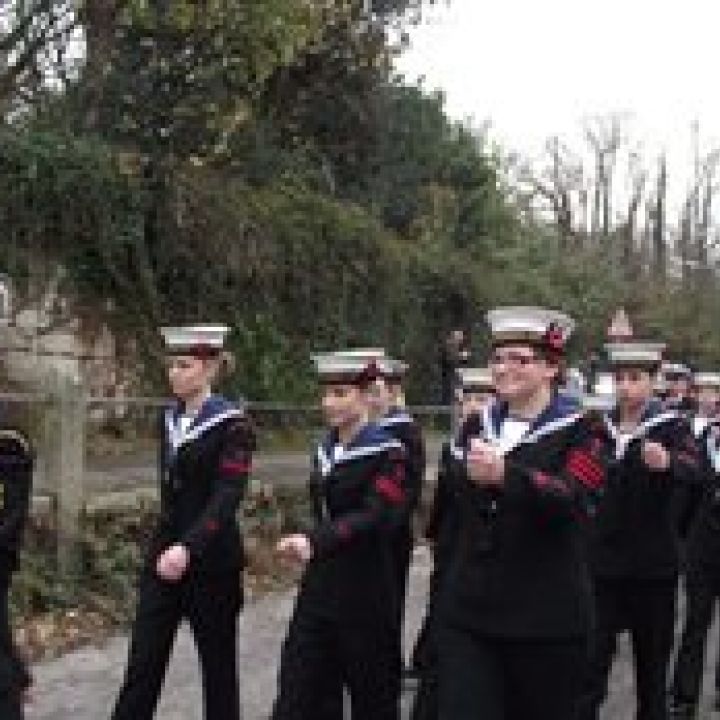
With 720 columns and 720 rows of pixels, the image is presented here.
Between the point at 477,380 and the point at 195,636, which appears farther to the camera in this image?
the point at 477,380

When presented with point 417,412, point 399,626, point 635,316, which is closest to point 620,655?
point 399,626

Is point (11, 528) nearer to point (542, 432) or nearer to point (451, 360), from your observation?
point (542, 432)

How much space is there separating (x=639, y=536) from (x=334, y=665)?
1.78 m

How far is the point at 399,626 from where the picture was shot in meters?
6.99

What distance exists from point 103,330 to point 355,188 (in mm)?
11296

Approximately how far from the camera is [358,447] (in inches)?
269

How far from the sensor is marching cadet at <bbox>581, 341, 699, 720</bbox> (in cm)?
774

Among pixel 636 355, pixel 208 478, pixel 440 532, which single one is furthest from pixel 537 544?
pixel 440 532

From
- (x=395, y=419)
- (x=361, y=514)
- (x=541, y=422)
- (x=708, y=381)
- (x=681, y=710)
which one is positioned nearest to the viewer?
(x=541, y=422)

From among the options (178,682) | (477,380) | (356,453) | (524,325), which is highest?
(524,325)

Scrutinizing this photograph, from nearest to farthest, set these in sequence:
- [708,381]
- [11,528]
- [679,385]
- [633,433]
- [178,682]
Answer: [11,528] < [633,433] < [178,682] < [708,381] < [679,385]

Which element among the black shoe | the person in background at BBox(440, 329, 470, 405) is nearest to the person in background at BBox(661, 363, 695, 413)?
the black shoe

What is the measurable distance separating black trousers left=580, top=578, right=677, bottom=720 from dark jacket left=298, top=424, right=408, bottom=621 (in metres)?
1.34

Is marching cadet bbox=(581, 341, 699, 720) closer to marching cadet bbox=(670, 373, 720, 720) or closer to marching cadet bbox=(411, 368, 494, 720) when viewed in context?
marching cadet bbox=(411, 368, 494, 720)
